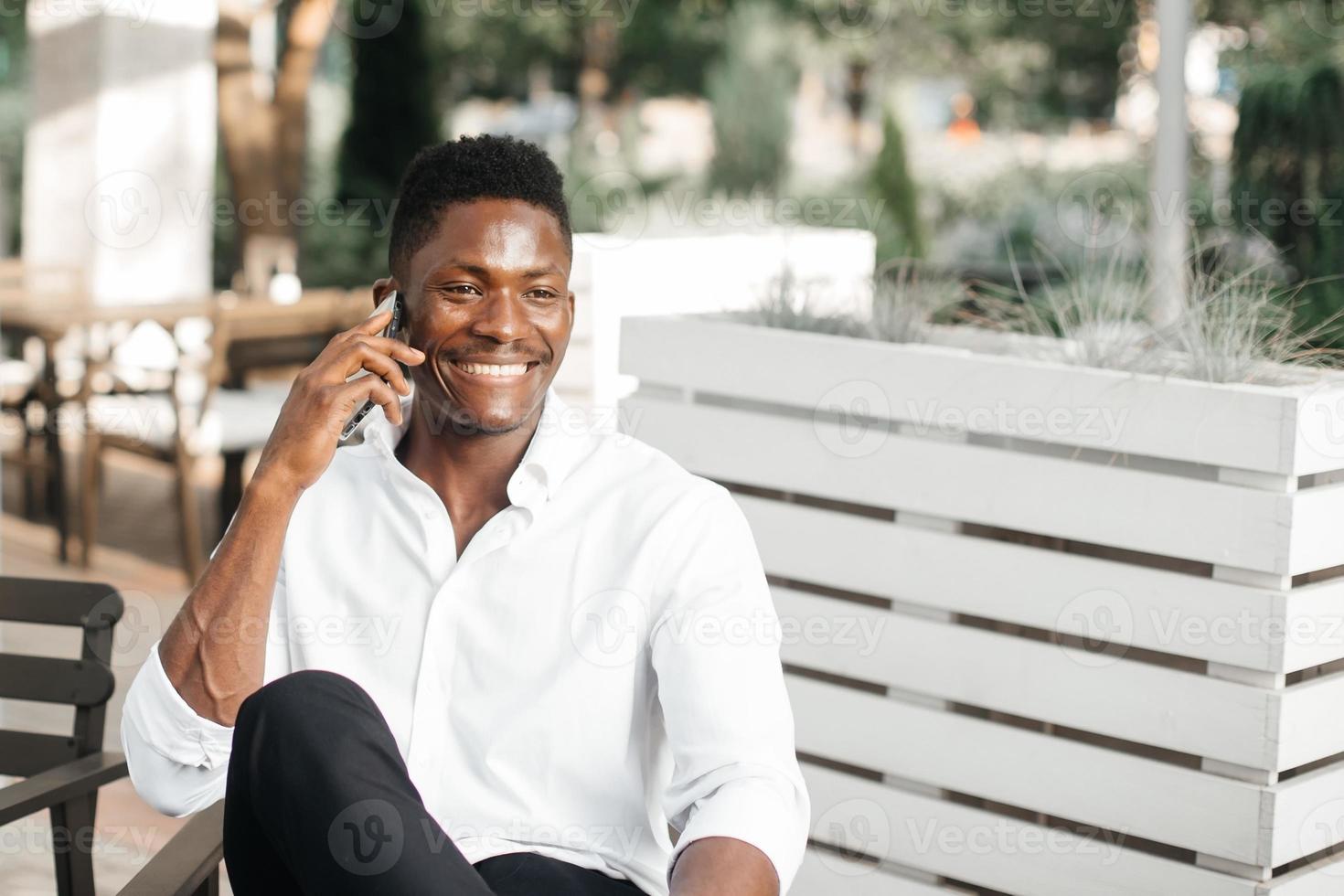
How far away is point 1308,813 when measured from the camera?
241 centimetres

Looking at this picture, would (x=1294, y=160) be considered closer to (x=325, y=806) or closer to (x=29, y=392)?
(x=29, y=392)

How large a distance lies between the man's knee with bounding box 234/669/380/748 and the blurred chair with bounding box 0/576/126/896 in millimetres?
648

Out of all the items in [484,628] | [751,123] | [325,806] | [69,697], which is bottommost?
[69,697]

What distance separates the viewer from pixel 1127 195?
15422 mm

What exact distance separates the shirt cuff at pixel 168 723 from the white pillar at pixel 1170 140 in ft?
9.70

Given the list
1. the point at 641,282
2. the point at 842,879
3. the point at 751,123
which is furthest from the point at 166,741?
the point at 751,123

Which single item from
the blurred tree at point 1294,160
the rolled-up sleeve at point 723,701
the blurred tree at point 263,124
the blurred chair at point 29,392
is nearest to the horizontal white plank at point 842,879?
the rolled-up sleeve at point 723,701

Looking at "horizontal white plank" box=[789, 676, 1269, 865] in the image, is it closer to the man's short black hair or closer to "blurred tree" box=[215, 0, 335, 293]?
the man's short black hair

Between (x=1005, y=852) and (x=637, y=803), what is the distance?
102 cm

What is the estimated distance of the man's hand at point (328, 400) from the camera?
189 cm

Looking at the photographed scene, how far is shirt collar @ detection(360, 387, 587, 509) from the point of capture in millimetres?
1950

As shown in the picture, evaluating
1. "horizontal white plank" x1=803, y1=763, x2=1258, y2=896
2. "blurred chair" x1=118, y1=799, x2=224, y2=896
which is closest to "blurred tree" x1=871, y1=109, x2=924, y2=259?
"horizontal white plank" x1=803, y1=763, x2=1258, y2=896

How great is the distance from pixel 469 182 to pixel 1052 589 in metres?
1.24

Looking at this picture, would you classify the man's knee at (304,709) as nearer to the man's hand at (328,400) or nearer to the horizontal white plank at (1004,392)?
the man's hand at (328,400)
